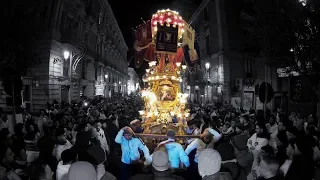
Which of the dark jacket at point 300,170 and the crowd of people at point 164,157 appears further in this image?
the dark jacket at point 300,170

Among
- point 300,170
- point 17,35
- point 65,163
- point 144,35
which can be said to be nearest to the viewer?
point 65,163

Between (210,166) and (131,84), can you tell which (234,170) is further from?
(131,84)

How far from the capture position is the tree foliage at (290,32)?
13.6 meters

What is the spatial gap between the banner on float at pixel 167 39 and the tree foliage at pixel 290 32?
5.75 m

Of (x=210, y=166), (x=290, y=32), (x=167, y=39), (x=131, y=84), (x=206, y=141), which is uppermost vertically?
(x=131, y=84)

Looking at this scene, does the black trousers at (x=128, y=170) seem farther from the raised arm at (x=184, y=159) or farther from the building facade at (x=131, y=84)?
the building facade at (x=131, y=84)

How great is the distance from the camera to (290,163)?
549cm

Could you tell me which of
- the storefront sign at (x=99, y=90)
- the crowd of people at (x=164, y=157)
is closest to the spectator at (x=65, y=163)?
the crowd of people at (x=164, y=157)

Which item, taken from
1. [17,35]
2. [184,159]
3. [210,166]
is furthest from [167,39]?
[210,166]

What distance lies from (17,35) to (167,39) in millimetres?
6397

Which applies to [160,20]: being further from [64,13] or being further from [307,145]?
[64,13]

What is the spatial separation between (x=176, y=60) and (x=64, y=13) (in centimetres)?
1816

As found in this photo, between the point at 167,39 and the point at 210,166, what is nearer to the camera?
the point at 210,166

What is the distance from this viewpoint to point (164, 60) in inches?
498
